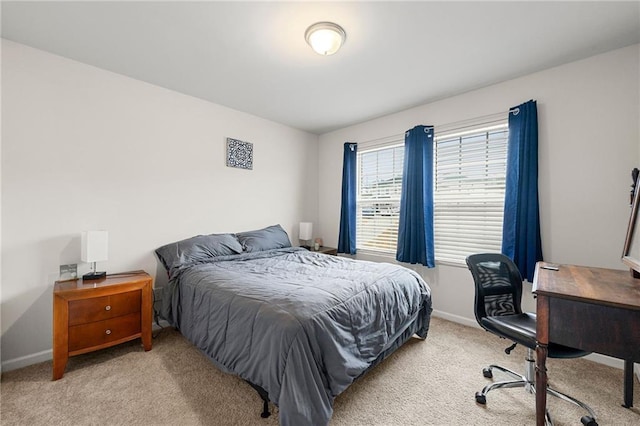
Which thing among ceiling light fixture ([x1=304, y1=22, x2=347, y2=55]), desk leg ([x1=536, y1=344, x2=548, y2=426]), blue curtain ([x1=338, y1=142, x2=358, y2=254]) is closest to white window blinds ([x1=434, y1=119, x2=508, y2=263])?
blue curtain ([x1=338, y1=142, x2=358, y2=254])

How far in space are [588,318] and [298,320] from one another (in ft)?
Result: 4.52

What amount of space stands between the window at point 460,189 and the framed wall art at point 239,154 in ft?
5.86

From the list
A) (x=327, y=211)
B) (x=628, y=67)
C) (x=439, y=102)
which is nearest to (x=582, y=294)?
(x=628, y=67)

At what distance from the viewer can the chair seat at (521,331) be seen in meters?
1.47

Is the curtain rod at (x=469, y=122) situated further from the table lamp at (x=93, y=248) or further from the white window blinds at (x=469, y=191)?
the table lamp at (x=93, y=248)

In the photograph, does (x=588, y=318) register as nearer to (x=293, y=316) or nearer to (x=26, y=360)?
(x=293, y=316)

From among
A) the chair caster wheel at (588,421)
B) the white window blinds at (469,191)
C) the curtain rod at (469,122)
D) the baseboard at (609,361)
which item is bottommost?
the baseboard at (609,361)

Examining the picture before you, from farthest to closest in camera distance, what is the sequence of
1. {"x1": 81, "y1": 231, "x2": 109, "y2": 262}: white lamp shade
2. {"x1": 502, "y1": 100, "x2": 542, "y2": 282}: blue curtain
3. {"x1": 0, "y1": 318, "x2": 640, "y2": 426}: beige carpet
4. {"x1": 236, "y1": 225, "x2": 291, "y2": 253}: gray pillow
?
1. {"x1": 236, "y1": 225, "x2": 291, "y2": 253}: gray pillow
2. {"x1": 502, "y1": 100, "x2": 542, "y2": 282}: blue curtain
3. {"x1": 81, "y1": 231, "x2": 109, "y2": 262}: white lamp shade
4. {"x1": 0, "y1": 318, "x2": 640, "y2": 426}: beige carpet

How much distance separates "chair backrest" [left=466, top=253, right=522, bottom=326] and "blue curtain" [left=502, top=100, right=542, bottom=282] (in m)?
0.61

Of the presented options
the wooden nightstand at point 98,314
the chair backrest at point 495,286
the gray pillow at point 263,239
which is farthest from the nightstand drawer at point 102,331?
the chair backrest at point 495,286

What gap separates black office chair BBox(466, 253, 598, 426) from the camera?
5.66ft

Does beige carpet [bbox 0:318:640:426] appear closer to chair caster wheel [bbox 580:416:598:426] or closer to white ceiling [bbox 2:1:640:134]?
chair caster wheel [bbox 580:416:598:426]

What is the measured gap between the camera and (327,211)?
449 centimetres

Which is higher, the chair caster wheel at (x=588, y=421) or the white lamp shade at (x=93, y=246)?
the white lamp shade at (x=93, y=246)
